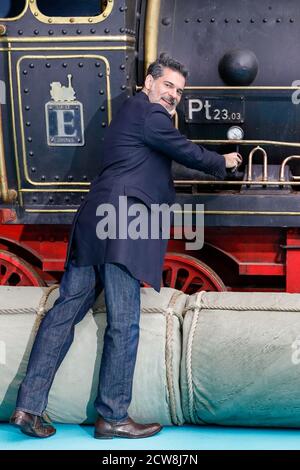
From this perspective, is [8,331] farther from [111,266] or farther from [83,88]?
[83,88]

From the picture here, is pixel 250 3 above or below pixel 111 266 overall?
above

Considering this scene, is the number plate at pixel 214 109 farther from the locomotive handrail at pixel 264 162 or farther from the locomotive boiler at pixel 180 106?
the locomotive handrail at pixel 264 162

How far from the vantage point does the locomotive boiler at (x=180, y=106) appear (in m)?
5.46

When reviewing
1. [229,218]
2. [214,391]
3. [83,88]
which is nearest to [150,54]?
[83,88]

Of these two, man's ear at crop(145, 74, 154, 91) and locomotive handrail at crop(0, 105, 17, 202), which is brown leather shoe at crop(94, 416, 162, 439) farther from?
locomotive handrail at crop(0, 105, 17, 202)

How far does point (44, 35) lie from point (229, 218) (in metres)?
1.61

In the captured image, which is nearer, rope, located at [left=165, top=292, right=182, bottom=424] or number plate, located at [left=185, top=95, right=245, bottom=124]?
rope, located at [left=165, top=292, right=182, bottom=424]

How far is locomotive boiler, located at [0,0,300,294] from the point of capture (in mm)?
5461

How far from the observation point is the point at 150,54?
554 cm

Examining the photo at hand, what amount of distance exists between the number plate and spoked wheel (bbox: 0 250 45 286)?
1.47m

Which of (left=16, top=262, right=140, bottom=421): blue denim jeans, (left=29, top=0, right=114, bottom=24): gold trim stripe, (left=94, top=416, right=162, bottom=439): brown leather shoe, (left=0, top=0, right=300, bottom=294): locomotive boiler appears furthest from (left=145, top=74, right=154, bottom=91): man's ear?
(left=94, top=416, right=162, bottom=439): brown leather shoe

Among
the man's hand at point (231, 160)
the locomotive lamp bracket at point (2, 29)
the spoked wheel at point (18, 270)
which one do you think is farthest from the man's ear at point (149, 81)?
the spoked wheel at point (18, 270)
